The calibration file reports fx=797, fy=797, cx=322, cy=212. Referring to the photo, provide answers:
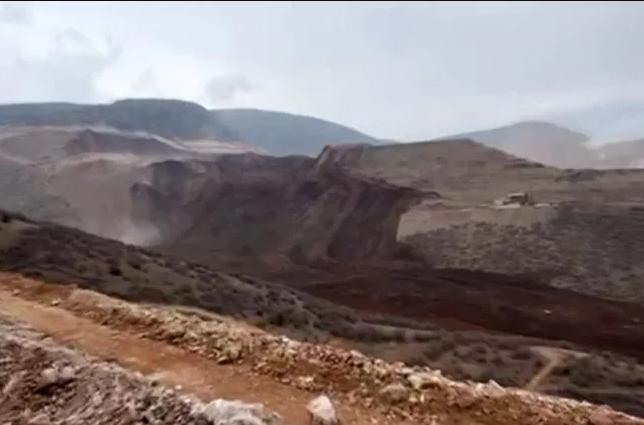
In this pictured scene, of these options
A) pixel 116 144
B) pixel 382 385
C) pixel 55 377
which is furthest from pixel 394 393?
pixel 116 144

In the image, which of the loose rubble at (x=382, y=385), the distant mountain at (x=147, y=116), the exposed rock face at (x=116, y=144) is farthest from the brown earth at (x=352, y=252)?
the distant mountain at (x=147, y=116)

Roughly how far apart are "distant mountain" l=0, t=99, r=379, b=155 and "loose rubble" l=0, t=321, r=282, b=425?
6721 cm

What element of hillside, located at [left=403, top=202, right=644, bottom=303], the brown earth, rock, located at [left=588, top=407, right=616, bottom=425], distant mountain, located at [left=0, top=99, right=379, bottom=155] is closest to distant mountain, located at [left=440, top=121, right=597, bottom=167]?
the brown earth

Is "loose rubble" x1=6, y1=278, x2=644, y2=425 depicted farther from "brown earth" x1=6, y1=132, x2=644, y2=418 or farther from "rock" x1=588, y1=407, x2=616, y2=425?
"brown earth" x1=6, y1=132, x2=644, y2=418

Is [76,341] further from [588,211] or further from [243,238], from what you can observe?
[243,238]

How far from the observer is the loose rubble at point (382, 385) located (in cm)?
591

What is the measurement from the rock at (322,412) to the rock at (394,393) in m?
0.49

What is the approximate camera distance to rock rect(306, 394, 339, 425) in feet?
18.0

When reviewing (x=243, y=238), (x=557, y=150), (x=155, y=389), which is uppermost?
(x=557, y=150)

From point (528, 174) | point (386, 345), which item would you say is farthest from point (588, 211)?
point (386, 345)

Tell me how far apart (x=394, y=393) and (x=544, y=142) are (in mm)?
55181

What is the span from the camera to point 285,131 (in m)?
110

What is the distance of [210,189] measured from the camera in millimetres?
50656

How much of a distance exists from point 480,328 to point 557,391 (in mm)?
8945
